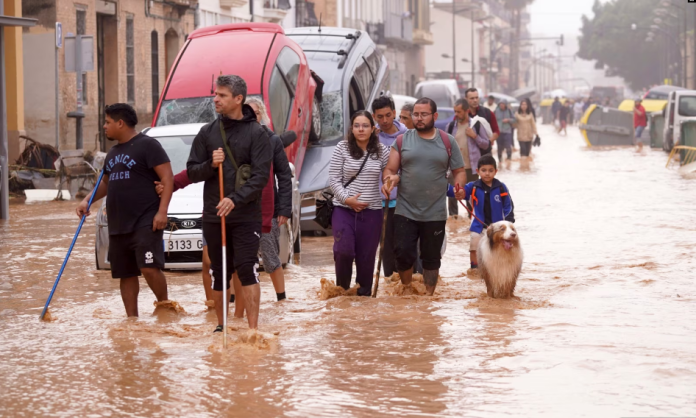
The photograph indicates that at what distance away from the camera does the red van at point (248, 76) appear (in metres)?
15.5

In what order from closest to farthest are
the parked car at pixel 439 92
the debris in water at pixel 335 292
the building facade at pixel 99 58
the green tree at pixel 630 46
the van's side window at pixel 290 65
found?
the debris in water at pixel 335 292 → the van's side window at pixel 290 65 → the building facade at pixel 99 58 → the parked car at pixel 439 92 → the green tree at pixel 630 46

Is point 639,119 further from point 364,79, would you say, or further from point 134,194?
point 134,194

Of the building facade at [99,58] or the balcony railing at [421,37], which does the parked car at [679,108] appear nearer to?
the building facade at [99,58]

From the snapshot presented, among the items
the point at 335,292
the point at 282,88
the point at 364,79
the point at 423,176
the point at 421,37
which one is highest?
the point at 421,37

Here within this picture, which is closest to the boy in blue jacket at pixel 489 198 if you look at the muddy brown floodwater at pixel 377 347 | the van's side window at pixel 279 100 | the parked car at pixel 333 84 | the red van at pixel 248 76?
the muddy brown floodwater at pixel 377 347

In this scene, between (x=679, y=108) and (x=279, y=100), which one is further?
(x=679, y=108)

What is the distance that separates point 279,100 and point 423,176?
6.89 metres

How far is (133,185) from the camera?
27.5ft

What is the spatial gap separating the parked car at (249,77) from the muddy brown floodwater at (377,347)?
9.48ft

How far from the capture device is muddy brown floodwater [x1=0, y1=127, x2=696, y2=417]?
6.32 metres

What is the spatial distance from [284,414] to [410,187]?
3573mm

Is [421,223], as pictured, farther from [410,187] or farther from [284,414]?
[284,414]

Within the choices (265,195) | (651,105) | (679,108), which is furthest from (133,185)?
(651,105)

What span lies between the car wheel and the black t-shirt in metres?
8.96
